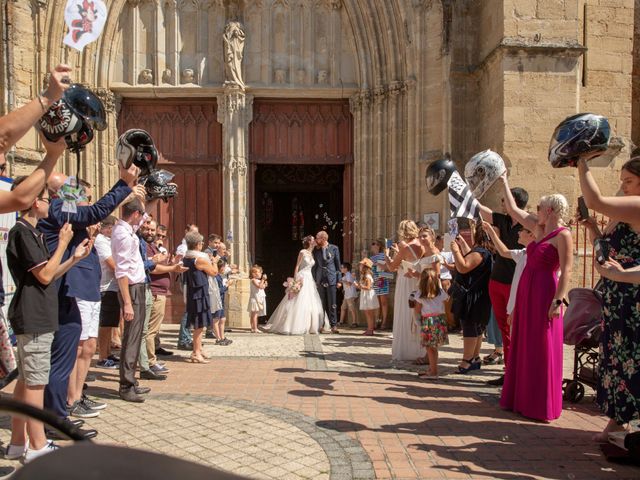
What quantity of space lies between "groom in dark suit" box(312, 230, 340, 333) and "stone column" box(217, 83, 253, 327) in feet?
5.37

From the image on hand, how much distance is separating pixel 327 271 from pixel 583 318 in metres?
6.30

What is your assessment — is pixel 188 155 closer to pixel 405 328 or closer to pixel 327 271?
pixel 327 271

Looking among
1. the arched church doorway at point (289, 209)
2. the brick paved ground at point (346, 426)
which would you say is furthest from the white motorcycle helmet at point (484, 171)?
the arched church doorway at point (289, 209)

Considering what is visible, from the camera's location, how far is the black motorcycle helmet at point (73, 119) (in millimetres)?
3311

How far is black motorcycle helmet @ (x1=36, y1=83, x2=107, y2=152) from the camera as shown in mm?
3311

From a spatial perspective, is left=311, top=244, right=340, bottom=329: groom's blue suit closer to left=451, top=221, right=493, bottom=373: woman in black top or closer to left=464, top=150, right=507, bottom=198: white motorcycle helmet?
left=451, top=221, right=493, bottom=373: woman in black top

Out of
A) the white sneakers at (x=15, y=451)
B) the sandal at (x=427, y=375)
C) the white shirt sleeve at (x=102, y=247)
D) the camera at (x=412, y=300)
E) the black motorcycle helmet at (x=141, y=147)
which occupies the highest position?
the black motorcycle helmet at (x=141, y=147)

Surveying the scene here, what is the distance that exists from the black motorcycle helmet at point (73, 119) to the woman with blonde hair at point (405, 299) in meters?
4.09

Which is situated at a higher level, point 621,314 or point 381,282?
point 621,314

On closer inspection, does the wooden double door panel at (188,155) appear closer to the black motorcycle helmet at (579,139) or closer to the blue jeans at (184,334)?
the blue jeans at (184,334)

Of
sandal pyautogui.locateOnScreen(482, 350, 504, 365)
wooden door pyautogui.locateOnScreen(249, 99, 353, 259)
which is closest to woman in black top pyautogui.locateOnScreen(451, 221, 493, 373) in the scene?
sandal pyautogui.locateOnScreen(482, 350, 504, 365)

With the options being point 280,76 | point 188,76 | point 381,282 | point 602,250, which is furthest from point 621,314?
point 188,76

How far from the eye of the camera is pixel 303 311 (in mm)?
10359

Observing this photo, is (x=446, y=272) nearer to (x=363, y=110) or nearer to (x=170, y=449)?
(x=363, y=110)
